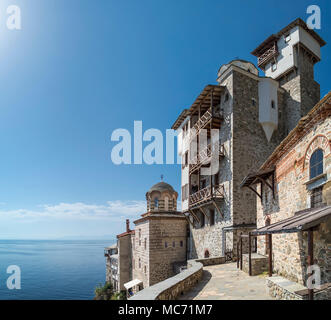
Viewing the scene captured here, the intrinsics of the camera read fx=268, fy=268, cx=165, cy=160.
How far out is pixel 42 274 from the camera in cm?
7806

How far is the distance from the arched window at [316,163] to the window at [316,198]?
0.48 meters

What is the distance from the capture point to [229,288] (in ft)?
27.9

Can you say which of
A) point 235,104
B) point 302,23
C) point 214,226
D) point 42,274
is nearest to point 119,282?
point 214,226

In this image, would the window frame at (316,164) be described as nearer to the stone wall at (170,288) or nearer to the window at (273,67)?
the stone wall at (170,288)

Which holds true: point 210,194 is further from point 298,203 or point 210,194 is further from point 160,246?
point 298,203

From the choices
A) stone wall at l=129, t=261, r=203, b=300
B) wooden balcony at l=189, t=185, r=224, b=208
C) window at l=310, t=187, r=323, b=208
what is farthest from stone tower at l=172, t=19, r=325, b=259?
window at l=310, t=187, r=323, b=208

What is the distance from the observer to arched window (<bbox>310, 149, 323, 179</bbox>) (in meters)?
7.96

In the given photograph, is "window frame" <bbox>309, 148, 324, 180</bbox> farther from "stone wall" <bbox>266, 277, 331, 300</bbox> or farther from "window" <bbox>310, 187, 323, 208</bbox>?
"stone wall" <bbox>266, 277, 331, 300</bbox>

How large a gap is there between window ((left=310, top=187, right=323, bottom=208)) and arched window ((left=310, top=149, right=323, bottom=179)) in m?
0.48

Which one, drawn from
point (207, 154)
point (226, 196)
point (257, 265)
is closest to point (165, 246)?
point (226, 196)

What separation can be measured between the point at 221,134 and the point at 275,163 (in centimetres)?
783

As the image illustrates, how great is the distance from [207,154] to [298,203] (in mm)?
10710

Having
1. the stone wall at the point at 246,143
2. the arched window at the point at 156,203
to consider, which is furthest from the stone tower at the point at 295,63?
the arched window at the point at 156,203

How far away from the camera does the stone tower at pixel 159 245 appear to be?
2155 cm
